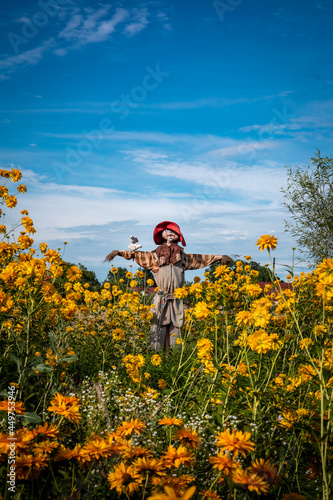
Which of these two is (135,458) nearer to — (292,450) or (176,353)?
(292,450)

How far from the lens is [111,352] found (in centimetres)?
534

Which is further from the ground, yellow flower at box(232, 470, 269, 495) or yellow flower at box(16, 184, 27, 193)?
yellow flower at box(16, 184, 27, 193)

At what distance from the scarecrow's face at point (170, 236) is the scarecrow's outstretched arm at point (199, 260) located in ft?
1.28

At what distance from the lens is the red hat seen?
7.63 metres

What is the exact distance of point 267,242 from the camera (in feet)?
8.94

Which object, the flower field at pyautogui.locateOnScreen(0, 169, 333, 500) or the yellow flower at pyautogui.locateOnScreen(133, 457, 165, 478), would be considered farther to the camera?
the flower field at pyautogui.locateOnScreen(0, 169, 333, 500)

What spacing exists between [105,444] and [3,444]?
1.27 ft

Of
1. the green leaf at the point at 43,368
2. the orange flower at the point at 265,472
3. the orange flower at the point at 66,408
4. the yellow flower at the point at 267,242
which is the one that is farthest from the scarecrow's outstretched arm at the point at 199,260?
the orange flower at the point at 265,472

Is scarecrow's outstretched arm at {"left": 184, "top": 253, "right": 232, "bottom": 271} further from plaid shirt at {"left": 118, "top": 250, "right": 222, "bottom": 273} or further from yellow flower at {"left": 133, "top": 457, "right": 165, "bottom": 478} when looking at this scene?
yellow flower at {"left": 133, "top": 457, "right": 165, "bottom": 478}

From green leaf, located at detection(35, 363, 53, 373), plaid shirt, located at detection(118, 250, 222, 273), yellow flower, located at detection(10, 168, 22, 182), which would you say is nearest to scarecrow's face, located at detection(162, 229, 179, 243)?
plaid shirt, located at detection(118, 250, 222, 273)

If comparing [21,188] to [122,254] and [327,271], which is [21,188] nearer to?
[122,254]

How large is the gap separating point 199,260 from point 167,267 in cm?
72

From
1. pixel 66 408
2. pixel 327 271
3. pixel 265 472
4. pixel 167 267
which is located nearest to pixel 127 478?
pixel 66 408

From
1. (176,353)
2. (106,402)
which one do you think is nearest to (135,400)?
(106,402)
